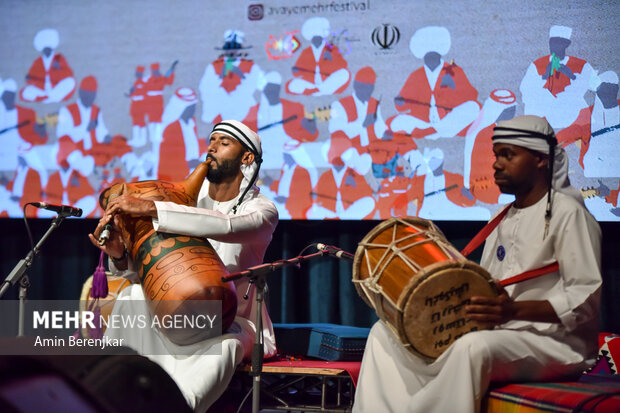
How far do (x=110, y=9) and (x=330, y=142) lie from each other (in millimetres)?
2133

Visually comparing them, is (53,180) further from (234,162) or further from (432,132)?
(432,132)

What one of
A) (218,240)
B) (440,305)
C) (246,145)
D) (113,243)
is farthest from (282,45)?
(440,305)

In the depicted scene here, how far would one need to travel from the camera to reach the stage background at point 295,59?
4551 millimetres

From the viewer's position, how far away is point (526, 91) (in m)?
4.53

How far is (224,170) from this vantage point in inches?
147

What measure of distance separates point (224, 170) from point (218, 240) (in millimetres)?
558

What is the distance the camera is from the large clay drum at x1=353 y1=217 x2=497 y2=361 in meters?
2.43

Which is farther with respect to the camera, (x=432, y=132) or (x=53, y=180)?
(x=53, y=180)

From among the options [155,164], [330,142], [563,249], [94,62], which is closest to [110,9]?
[94,62]

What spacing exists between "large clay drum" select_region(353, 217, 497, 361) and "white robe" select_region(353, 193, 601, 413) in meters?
0.07

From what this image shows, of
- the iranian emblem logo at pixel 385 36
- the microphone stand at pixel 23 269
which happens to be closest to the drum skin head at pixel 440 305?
the microphone stand at pixel 23 269

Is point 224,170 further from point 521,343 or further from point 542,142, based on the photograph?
point 521,343

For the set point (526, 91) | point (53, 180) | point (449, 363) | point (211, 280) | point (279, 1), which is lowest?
point (449, 363)

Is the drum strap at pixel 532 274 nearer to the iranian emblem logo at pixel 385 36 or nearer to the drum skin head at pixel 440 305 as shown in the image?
the drum skin head at pixel 440 305
